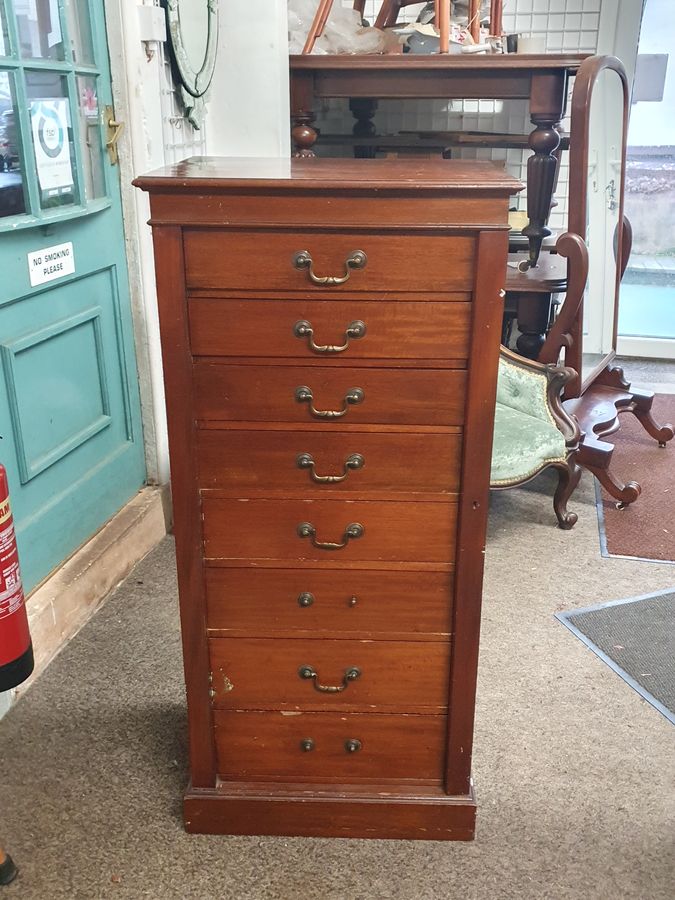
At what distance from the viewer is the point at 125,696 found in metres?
1.97

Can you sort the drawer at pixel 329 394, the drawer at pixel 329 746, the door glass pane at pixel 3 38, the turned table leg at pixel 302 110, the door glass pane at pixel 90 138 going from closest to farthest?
the drawer at pixel 329 394
the drawer at pixel 329 746
the door glass pane at pixel 3 38
the door glass pane at pixel 90 138
the turned table leg at pixel 302 110

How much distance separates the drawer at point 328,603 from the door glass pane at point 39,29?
135cm

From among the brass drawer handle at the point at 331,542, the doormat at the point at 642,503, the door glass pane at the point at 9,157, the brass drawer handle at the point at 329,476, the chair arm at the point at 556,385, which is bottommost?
Result: the doormat at the point at 642,503

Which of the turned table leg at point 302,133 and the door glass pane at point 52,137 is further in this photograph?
the turned table leg at point 302,133

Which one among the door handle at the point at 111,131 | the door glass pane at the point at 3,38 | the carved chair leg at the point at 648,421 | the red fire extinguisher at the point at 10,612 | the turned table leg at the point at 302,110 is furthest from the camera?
the carved chair leg at the point at 648,421

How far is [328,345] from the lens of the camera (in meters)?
1.30

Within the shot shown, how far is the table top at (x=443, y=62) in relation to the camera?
2658 millimetres

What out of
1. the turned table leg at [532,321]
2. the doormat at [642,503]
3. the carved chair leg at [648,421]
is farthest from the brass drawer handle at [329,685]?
the carved chair leg at [648,421]

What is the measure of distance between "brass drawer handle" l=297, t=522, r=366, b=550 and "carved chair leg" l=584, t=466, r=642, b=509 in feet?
5.79

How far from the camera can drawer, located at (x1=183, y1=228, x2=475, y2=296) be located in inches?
48.7

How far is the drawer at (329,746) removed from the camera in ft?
5.08

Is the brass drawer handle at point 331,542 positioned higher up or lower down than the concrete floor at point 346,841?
higher up

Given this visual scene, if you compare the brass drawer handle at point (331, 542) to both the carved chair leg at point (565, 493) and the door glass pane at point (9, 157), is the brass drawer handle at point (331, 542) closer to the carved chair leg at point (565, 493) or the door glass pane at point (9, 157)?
the door glass pane at point (9, 157)

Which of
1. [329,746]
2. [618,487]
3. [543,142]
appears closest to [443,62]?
[543,142]
